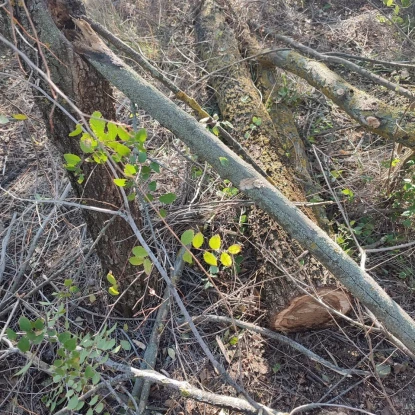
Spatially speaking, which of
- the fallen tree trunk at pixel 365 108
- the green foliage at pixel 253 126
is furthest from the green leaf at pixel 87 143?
the fallen tree trunk at pixel 365 108

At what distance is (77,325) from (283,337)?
1157 mm

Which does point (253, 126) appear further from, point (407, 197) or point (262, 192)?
point (262, 192)

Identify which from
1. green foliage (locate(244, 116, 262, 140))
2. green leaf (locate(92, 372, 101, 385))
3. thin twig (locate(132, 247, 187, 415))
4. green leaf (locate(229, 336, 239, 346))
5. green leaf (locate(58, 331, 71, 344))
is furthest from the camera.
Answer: green foliage (locate(244, 116, 262, 140))

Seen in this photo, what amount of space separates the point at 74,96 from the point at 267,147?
1.45 m

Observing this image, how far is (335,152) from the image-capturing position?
10.4 ft

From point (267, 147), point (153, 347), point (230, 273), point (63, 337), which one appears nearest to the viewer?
point (63, 337)

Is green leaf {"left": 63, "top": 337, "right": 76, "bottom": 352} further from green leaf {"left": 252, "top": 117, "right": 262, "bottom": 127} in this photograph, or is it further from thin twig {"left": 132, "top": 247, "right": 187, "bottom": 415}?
green leaf {"left": 252, "top": 117, "right": 262, "bottom": 127}

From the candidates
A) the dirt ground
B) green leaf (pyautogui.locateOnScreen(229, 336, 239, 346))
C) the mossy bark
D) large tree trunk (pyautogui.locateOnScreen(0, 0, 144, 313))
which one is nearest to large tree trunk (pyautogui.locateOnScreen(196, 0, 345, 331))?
the mossy bark

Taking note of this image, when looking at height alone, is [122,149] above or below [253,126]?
above

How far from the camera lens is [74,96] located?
1648 mm

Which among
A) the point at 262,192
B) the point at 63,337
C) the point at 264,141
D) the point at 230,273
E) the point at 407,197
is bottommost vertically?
the point at 230,273

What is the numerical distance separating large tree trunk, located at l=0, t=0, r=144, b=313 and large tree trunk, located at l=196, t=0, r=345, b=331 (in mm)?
791

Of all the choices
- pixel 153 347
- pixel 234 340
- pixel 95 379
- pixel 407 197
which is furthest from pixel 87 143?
pixel 407 197

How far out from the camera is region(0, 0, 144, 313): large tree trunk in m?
1.51
